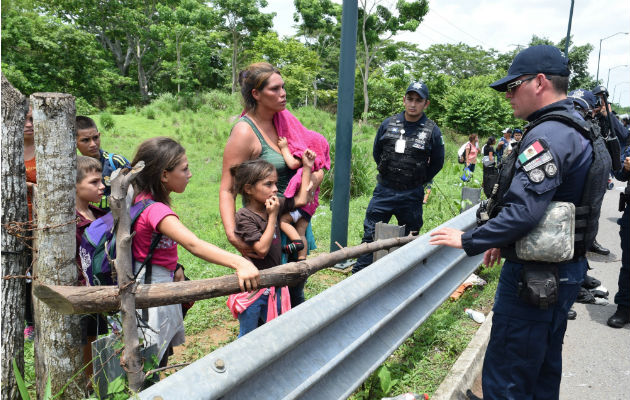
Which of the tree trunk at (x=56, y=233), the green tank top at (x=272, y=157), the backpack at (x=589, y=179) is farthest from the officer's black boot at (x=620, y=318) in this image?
the tree trunk at (x=56, y=233)

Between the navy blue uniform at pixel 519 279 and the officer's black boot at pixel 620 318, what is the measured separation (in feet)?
6.09

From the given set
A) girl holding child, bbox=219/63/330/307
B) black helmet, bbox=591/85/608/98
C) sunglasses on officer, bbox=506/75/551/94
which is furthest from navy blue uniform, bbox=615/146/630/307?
girl holding child, bbox=219/63/330/307

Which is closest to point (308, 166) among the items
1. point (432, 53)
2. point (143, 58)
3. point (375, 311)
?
point (375, 311)

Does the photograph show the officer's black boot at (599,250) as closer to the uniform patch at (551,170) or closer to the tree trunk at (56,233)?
the uniform patch at (551,170)

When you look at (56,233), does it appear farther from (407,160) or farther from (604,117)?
(604,117)

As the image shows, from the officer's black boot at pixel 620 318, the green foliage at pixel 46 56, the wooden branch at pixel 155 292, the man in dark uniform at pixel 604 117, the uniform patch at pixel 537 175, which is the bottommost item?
the officer's black boot at pixel 620 318

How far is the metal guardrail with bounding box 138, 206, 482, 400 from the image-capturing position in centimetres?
147

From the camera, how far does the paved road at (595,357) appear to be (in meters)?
3.15

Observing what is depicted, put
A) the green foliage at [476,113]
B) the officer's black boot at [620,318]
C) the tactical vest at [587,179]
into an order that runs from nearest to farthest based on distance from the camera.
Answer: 1. the tactical vest at [587,179]
2. the officer's black boot at [620,318]
3. the green foliage at [476,113]

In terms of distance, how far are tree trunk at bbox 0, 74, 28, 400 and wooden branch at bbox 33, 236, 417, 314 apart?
65 centimetres

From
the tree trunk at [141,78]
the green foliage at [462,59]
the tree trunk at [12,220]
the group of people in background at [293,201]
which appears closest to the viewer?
the tree trunk at [12,220]

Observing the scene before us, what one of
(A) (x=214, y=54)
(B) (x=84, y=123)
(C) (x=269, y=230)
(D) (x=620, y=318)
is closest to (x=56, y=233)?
(C) (x=269, y=230)

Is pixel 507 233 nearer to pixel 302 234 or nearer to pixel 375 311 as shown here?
pixel 375 311

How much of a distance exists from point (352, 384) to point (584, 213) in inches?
61.9
